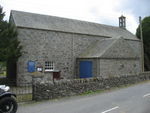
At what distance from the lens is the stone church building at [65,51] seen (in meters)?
20.2

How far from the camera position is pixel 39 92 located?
1216 centimetres

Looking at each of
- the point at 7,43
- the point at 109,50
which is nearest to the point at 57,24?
the point at 109,50

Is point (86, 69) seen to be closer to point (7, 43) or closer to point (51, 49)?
point (51, 49)

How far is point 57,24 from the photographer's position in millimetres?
24250

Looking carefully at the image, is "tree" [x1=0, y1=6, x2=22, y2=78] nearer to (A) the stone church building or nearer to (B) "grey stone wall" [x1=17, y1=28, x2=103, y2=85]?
(B) "grey stone wall" [x1=17, y1=28, x2=103, y2=85]

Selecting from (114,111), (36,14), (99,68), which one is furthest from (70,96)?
(36,14)

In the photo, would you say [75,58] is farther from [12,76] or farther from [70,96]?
Result: [70,96]

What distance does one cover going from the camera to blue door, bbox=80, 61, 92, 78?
73.0 ft

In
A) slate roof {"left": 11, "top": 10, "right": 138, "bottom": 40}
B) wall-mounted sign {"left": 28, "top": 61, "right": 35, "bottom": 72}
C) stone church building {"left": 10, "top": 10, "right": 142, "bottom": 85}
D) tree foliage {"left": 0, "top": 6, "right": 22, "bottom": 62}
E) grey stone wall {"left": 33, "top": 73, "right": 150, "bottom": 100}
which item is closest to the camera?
grey stone wall {"left": 33, "top": 73, "right": 150, "bottom": 100}

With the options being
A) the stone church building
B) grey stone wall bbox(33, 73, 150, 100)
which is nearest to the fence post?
grey stone wall bbox(33, 73, 150, 100)

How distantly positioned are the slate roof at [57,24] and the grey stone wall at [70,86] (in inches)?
355

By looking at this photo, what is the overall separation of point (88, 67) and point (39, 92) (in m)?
11.0

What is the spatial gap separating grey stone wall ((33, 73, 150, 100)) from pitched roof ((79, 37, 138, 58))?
13.3 feet

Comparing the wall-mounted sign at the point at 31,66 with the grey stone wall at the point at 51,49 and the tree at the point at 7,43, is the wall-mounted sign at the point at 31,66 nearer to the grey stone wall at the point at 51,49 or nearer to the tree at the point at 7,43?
the grey stone wall at the point at 51,49
